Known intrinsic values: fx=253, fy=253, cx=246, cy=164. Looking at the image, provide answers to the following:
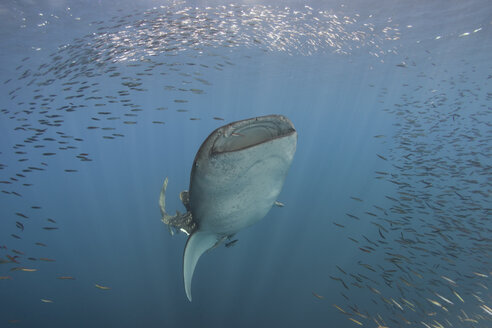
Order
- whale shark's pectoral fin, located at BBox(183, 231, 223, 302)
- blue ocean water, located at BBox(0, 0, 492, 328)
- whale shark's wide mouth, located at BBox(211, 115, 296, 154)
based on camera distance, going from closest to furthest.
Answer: whale shark's wide mouth, located at BBox(211, 115, 296, 154) < whale shark's pectoral fin, located at BBox(183, 231, 223, 302) < blue ocean water, located at BBox(0, 0, 492, 328)

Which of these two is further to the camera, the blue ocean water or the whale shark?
the blue ocean water

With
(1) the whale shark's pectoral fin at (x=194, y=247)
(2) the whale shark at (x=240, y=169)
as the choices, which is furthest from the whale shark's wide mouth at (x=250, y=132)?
(1) the whale shark's pectoral fin at (x=194, y=247)

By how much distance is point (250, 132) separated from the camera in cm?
205

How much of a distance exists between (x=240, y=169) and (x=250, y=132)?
12.2 inches

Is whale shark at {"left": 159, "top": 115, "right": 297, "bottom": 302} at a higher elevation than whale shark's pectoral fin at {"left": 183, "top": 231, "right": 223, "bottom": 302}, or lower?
higher

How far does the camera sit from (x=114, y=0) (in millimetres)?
14203

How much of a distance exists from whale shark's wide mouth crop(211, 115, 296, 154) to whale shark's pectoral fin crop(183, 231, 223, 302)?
1.44 meters

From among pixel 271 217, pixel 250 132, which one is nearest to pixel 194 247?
pixel 250 132

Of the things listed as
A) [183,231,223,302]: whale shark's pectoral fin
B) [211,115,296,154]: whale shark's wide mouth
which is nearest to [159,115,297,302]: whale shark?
[211,115,296,154]: whale shark's wide mouth

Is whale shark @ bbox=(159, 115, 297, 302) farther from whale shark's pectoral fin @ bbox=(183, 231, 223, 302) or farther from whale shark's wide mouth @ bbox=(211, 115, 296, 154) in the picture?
whale shark's pectoral fin @ bbox=(183, 231, 223, 302)

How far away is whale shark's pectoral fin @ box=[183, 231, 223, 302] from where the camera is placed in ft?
10.2

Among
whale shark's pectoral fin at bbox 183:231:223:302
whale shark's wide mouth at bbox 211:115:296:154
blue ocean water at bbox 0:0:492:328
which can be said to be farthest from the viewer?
blue ocean water at bbox 0:0:492:328

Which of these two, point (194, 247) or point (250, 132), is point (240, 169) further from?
point (194, 247)

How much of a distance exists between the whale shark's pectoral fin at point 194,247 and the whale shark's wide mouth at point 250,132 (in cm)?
144
